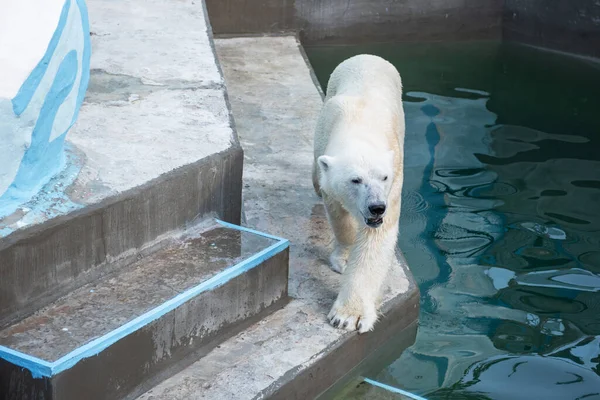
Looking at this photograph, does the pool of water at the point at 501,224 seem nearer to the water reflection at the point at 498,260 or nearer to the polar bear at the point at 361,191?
the water reflection at the point at 498,260

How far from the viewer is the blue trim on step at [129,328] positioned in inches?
105

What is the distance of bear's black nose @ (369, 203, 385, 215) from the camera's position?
336 centimetres

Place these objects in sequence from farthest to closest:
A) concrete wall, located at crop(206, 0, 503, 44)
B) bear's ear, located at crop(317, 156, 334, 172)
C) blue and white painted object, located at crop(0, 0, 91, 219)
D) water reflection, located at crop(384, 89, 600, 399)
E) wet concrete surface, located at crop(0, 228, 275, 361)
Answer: concrete wall, located at crop(206, 0, 503, 44) < water reflection, located at crop(384, 89, 600, 399) < bear's ear, located at crop(317, 156, 334, 172) < blue and white painted object, located at crop(0, 0, 91, 219) < wet concrete surface, located at crop(0, 228, 275, 361)

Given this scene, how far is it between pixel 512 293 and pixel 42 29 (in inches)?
105

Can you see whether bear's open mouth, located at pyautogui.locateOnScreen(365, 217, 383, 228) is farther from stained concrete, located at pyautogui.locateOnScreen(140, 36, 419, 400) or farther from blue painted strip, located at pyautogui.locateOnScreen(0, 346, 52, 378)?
blue painted strip, located at pyautogui.locateOnScreen(0, 346, 52, 378)

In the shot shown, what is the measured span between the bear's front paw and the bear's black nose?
1.53 ft

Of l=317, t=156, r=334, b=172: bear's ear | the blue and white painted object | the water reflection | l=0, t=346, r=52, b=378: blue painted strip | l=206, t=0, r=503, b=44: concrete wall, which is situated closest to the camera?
l=0, t=346, r=52, b=378: blue painted strip

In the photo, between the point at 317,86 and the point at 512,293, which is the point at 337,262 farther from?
the point at 317,86

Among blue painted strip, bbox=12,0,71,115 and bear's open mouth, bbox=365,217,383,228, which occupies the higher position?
blue painted strip, bbox=12,0,71,115

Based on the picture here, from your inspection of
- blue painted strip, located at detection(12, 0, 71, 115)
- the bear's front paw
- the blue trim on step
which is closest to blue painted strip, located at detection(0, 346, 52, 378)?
the blue trim on step

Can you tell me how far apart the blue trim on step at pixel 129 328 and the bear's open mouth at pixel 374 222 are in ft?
1.38

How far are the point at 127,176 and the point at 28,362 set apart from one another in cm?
98

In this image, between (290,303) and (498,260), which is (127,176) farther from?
(498,260)

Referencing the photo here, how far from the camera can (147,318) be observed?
2994 mm
